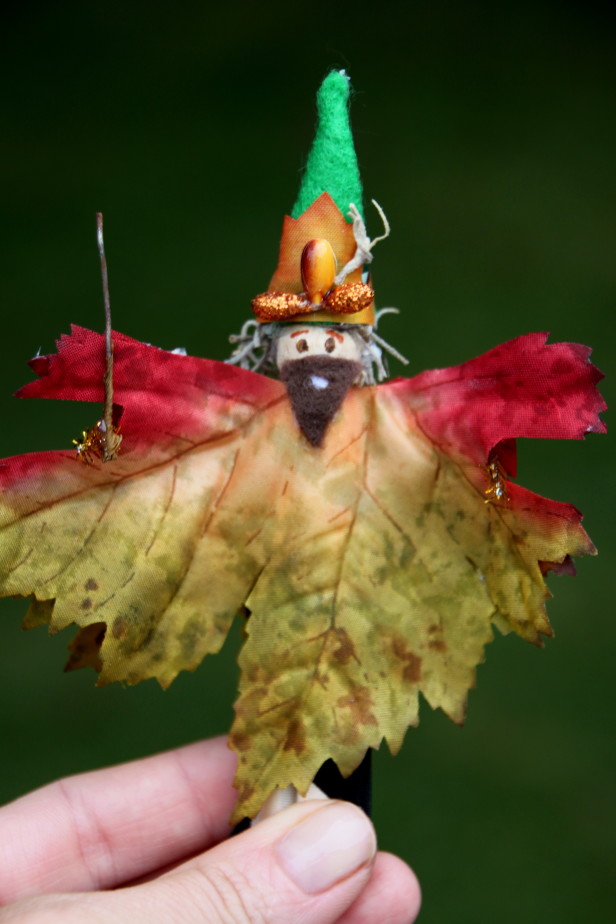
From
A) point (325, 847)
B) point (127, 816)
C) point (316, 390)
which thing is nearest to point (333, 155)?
point (316, 390)

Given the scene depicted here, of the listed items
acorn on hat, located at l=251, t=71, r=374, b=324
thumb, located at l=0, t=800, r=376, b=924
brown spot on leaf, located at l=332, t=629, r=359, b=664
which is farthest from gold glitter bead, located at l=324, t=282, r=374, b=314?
thumb, located at l=0, t=800, r=376, b=924

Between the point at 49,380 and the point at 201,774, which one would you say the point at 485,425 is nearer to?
the point at 49,380

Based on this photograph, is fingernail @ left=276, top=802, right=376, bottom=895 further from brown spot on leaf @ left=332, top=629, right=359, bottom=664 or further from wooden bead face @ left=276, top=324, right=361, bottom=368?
wooden bead face @ left=276, top=324, right=361, bottom=368

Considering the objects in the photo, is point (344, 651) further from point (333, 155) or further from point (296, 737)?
point (333, 155)

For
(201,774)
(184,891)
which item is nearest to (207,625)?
(184,891)

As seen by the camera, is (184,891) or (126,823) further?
(126,823)

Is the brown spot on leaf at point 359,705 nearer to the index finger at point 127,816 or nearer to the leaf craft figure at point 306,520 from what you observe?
the leaf craft figure at point 306,520

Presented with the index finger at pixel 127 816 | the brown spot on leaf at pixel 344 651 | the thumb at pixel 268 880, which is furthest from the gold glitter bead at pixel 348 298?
the index finger at pixel 127 816
